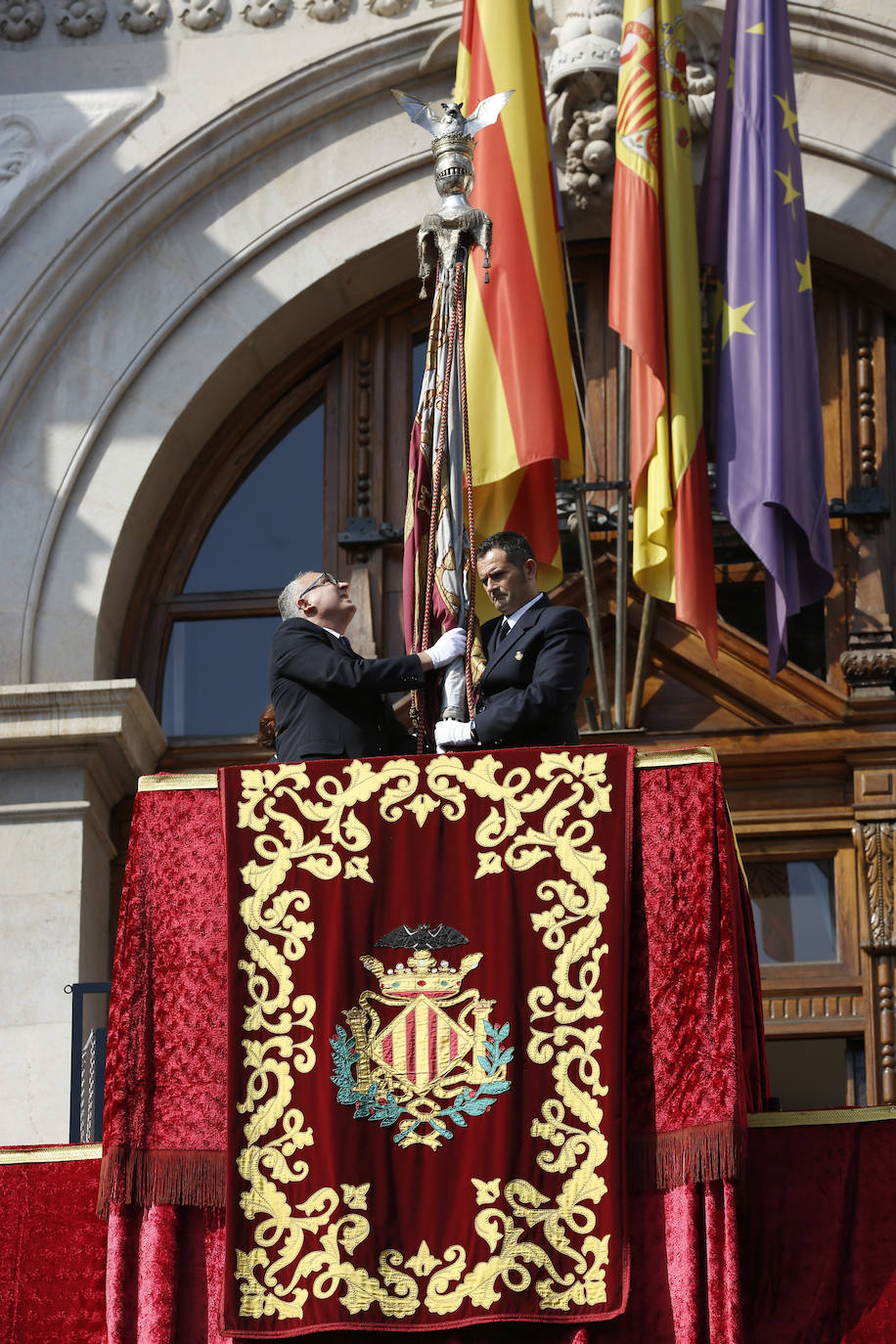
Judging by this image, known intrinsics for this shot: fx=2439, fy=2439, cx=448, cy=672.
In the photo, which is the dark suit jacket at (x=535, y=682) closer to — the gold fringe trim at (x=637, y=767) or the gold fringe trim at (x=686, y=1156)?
the gold fringe trim at (x=637, y=767)

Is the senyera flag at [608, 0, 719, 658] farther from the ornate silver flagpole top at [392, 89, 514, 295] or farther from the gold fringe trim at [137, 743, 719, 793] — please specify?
the gold fringe trim at [137, 743, 719, 793]

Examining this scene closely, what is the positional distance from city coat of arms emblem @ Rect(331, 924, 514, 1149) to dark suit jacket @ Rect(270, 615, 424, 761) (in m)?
0.77

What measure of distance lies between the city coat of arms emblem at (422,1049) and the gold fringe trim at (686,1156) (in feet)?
1.13

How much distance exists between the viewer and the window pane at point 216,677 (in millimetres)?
9742

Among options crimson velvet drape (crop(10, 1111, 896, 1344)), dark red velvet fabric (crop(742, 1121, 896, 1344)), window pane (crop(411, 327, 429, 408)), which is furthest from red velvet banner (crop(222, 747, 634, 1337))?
window pane (crop(411, 327, 429, 408))

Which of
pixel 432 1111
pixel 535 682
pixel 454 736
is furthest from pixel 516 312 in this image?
pixel 432 1111

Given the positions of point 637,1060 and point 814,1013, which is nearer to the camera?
point 637,1060

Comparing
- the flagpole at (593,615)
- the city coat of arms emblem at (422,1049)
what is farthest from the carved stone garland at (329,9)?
the city coat of arms emblem at (422,1049)

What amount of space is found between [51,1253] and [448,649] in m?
1.82

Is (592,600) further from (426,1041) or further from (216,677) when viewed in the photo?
(426,1041)

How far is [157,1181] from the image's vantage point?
5566 mm

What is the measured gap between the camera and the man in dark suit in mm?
5984

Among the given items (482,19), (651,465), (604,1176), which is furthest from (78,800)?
(604,1176)

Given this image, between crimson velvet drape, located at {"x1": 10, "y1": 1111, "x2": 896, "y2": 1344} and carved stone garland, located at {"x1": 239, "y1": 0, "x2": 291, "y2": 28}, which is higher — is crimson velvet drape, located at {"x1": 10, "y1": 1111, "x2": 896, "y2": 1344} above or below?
below
